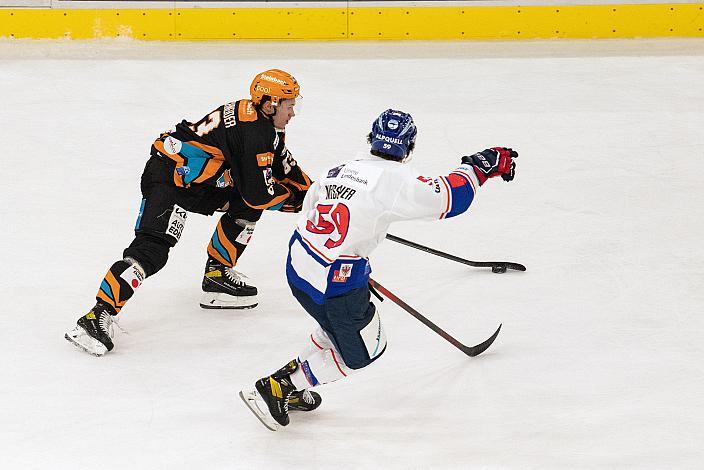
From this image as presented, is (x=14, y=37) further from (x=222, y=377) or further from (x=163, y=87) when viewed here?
(x=222, y=377)

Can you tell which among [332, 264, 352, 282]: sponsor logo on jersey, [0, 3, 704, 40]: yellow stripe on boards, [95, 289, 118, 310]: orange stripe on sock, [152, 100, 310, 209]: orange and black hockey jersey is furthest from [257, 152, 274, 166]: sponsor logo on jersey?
[0, 3, 704, 40]: yellow stripe on boards

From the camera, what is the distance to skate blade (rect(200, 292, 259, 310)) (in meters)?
4.20

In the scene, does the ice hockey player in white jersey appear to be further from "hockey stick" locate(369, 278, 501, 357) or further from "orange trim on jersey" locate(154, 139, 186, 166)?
"orange trim on jersey" locate(154, 139, 186, 166)

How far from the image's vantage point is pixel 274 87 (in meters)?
3.84

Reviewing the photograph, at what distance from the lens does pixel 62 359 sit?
144 inches

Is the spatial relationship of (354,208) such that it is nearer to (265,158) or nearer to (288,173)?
(265,158)

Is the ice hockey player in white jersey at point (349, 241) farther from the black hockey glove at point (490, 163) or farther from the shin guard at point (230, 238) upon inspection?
the shin guard at point (230, 238)

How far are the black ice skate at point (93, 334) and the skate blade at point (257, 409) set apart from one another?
2.58ft

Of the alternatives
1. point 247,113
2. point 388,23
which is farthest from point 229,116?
point 388,23

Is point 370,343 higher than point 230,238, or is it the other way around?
point 370,343

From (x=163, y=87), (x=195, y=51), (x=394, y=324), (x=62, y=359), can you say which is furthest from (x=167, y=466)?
(x=195, y=51)

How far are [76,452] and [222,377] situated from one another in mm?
660

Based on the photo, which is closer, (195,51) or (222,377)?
(222,377)

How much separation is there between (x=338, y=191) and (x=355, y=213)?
9cm
